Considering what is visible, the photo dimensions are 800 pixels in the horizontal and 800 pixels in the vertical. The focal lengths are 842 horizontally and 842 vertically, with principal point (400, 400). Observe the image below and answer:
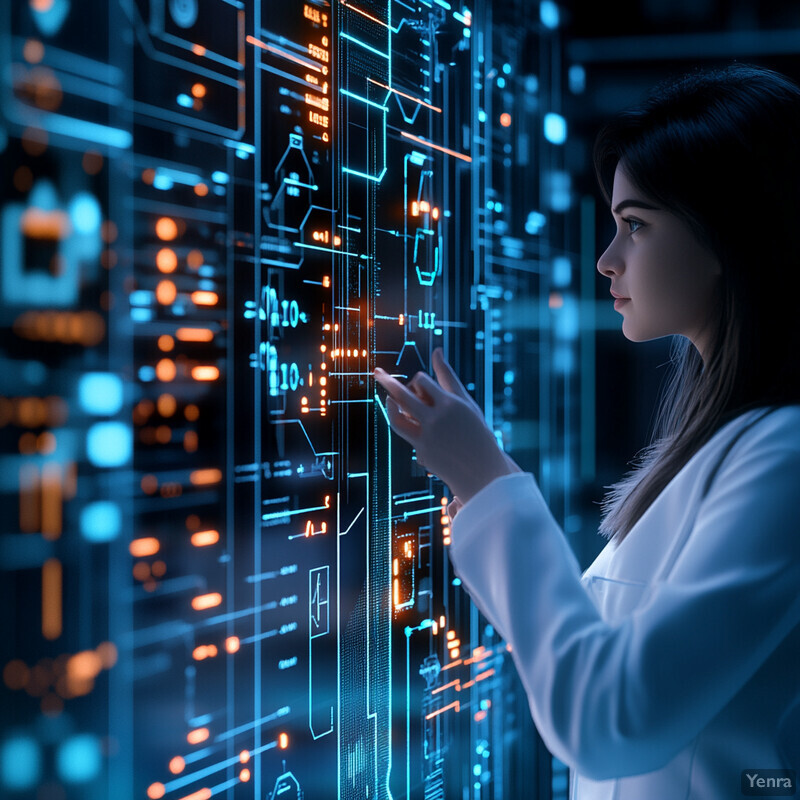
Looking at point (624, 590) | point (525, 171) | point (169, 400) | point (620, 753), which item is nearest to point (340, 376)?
point (169, 400)

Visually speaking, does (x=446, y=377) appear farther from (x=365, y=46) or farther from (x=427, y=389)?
(x=365, y=46)

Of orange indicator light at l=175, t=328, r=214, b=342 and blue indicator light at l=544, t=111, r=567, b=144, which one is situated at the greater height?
blue indicator light at l=544, t=111, r=567, b=144

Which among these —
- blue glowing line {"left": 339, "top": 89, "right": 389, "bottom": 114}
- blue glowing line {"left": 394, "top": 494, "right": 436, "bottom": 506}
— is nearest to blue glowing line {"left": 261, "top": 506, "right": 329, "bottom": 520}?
blue glowing line {"left": 394, "top": 494, "right": 436, "bottom": 506}

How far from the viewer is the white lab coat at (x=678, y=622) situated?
2.13ft

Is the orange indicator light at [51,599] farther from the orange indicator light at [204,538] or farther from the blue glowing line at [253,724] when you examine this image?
the blue glowing line at [253,724]

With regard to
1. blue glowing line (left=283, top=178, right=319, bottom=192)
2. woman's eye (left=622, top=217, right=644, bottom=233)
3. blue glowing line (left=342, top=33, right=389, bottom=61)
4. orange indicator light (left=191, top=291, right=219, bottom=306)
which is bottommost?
orange indicator light (left=191, top=291, right=219, bottom=306)

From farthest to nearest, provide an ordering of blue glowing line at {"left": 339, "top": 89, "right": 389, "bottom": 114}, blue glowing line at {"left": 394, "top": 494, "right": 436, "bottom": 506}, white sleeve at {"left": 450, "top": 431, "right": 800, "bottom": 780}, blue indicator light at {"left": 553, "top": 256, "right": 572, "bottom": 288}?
blue indicator light at {"left": 553, "top": 256, "right": 572, "bottom": 288}
blue glowing line at {"left": 394, "top": 494, "right": 436, "bottom": 506}
blue glowing line at {"left": 339, "top": 89, "right": 389, "bottom": 114}
white sleeve at {"left": 450, "top": 431, "right": 800, "bottom": 780}

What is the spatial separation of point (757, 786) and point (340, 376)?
27.9 inches

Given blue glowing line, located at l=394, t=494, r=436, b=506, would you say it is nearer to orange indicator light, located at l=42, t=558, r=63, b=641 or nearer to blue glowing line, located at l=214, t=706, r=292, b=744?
blue glowing line, located at l=214, t=706, r=292, b=744

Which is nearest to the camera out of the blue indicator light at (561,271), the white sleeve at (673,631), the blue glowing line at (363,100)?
the white sleeve at (673,631)

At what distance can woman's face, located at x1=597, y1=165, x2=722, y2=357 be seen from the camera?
0.86m

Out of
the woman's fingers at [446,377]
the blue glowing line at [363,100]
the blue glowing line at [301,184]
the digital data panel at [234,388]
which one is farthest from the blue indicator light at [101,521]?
the blue glowing line at [363,100]

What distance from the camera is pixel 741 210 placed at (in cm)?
83

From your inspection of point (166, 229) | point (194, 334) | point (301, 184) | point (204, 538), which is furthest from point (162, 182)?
point (204, 538)
